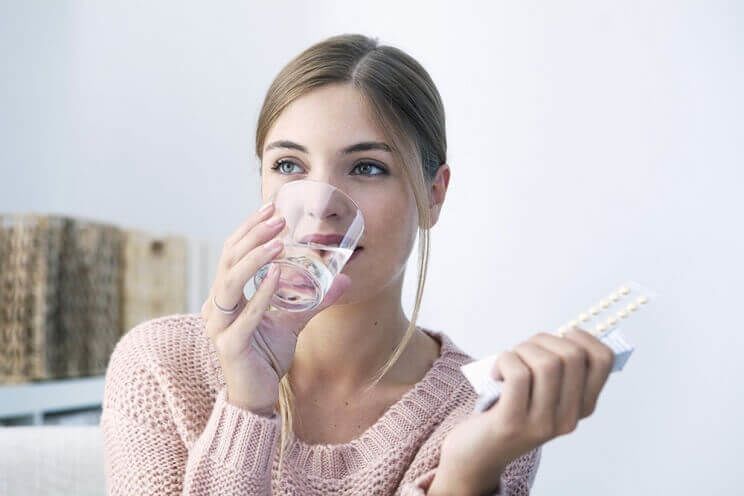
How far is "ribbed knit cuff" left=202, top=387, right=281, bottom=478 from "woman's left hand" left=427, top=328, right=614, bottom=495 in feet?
1.07

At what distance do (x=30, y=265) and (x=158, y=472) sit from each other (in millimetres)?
1418

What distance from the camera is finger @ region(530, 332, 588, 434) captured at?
2.45 feet

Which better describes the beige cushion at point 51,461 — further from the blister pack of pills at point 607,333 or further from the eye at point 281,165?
the blister pack of pills at point 607,333

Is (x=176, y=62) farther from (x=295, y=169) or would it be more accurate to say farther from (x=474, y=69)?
(x=295, y=169)

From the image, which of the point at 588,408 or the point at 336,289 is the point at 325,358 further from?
the point at 588,408

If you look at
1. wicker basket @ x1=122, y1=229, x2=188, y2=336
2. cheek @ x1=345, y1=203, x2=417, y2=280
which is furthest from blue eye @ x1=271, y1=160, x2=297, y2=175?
wicker basket @ x1=122, y1=229, x2=188, y2=336

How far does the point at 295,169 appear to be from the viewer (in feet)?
3.93

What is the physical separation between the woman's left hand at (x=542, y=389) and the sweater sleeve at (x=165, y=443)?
34 cm

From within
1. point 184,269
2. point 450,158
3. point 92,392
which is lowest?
point 92,392

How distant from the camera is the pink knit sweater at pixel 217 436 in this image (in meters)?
1.06

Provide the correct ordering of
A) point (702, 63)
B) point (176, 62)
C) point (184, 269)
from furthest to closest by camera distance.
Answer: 1. point (176, 62)
2. point (184, 269)
3. point (702, 63)

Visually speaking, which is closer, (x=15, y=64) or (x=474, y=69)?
(x=474, y=69)

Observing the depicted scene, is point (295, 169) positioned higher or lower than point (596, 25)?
lower

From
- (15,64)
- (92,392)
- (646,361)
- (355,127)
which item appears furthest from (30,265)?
(646,361)
